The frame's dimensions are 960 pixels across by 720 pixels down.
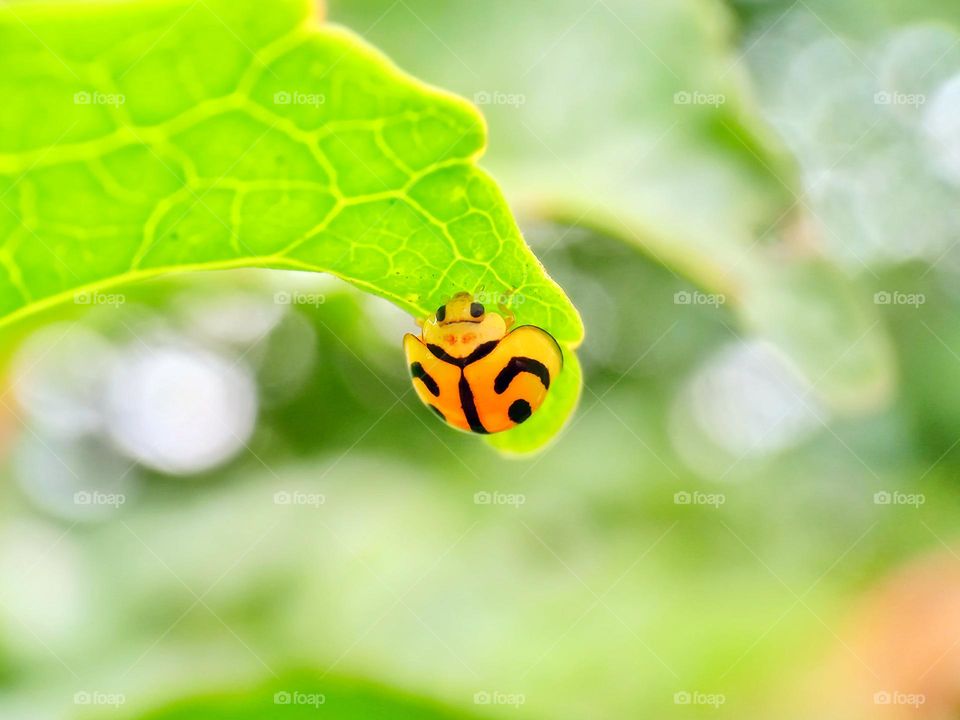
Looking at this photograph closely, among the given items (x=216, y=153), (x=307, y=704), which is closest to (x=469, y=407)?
(x=307, y=704)

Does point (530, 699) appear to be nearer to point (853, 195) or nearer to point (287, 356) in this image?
point (287, 356)

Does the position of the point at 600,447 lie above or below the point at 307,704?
above

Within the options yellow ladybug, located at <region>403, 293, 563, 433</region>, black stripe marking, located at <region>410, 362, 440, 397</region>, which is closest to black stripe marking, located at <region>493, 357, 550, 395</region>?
yellow ladybug, located at <region>403, 293, 563, 433</region>

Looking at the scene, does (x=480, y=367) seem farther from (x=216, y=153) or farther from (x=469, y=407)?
(x=216, y=153)

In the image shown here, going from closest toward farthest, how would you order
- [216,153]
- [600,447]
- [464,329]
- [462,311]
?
[216,153], [462,311], [464,329], [600,447]

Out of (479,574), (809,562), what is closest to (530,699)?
(479,574)

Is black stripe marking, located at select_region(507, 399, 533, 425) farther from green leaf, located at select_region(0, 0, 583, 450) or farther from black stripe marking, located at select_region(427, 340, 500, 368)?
green leaf, located at select_region(0, 0, 583, 450)
